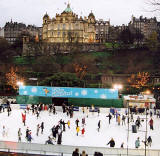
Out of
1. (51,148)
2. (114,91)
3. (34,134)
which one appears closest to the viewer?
(51,148)

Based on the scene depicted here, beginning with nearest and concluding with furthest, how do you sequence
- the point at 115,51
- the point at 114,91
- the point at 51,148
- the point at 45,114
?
1. the point at 51,148
2. the point at 45,114
3. the point at 114,91
4. the point at 115,51

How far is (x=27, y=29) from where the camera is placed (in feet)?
348

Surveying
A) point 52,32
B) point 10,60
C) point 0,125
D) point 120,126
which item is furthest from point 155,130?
point 52,32

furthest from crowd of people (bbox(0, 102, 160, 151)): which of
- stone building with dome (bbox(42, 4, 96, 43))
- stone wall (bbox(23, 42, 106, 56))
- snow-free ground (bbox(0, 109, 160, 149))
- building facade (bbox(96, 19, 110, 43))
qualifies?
building facade (bbox(96, 19, 110, 43))

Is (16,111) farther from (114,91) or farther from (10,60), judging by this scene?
(10,60)

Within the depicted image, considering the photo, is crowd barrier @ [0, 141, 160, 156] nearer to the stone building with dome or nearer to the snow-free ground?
the snow-free ground

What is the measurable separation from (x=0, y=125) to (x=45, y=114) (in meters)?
5.39

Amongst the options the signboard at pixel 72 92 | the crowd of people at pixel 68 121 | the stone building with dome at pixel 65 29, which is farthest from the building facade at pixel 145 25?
the crowd of people at pixel 68 121

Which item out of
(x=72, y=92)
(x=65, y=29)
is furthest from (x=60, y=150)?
(x=65, y=29)

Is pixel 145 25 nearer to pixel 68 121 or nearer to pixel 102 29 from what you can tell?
pixel 102 29

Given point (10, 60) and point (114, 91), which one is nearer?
point (114, 91)

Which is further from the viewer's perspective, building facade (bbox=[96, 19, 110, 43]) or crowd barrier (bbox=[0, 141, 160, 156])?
building facade (bbox=[96, 19, 110, 43])

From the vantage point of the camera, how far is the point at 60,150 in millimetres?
12297

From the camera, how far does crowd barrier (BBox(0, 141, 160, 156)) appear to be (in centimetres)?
1172
